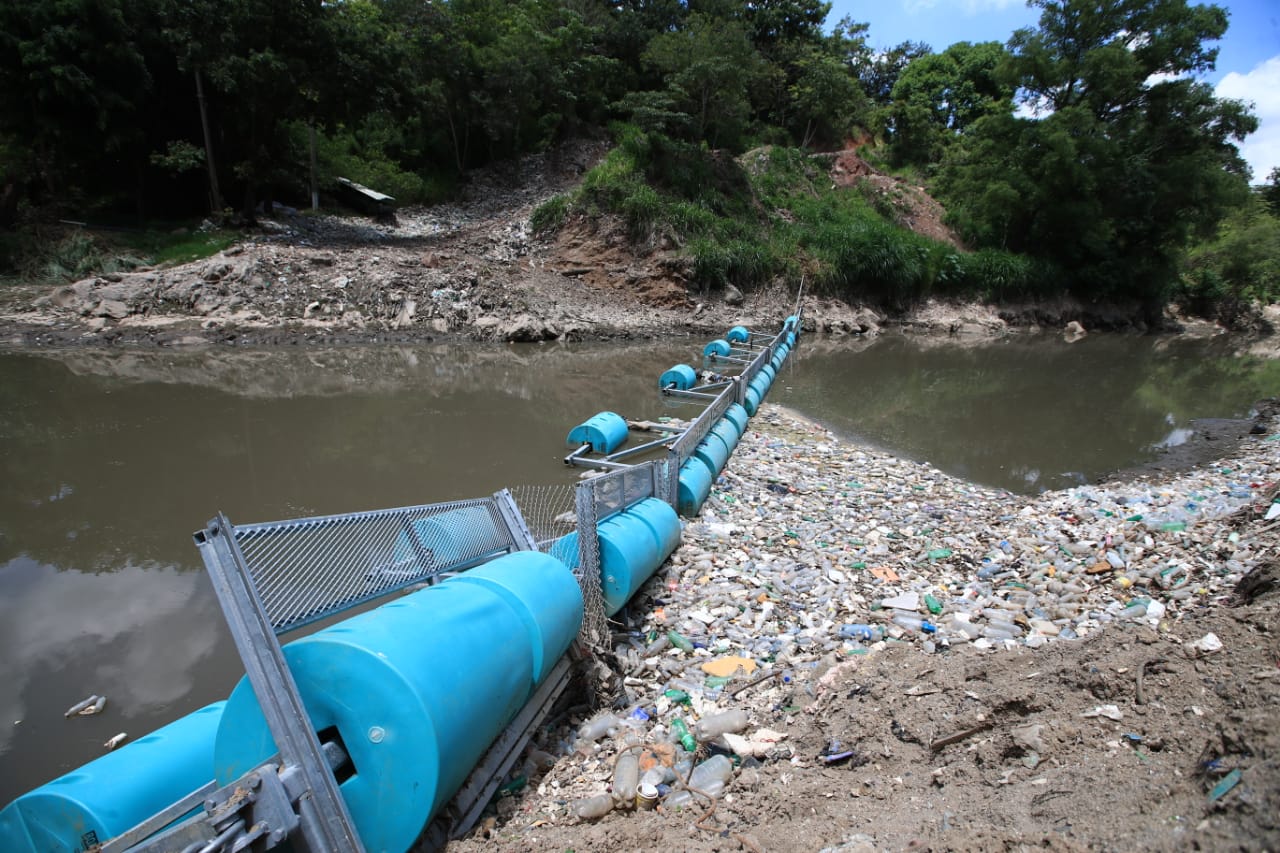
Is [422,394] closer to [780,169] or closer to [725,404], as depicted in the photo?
[725,404]

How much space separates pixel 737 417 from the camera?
9164 mm

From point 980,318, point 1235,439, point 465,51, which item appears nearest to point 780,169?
point 980,318

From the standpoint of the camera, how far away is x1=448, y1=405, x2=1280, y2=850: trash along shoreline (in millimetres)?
2084

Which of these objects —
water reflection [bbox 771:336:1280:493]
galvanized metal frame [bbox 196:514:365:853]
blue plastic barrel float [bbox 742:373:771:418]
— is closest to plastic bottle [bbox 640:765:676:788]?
galvanized metal frame [bbox 196:514:365:853]

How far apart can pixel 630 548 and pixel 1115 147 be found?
103 feet

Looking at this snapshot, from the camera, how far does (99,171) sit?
1906 centimetres

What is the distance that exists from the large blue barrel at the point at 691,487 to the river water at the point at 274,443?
5.79 ft

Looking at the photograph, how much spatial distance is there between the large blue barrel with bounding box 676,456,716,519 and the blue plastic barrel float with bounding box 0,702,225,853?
4.29 metres

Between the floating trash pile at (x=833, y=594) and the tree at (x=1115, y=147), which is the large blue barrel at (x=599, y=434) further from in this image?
the tree at (x=1115, y=147)

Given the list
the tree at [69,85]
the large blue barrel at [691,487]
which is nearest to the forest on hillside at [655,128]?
the tree at [69,85]

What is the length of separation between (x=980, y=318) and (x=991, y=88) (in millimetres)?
25423

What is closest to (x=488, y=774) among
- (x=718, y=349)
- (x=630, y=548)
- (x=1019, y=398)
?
(x=630, y=548)

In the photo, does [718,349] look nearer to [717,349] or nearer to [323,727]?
[717,349]

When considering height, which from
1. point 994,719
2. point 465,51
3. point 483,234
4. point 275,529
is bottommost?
point 994,719
